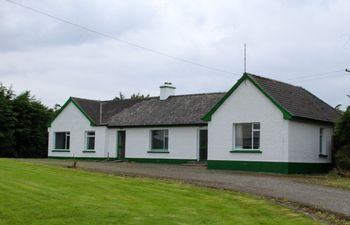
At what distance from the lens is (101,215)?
1094 centimetres

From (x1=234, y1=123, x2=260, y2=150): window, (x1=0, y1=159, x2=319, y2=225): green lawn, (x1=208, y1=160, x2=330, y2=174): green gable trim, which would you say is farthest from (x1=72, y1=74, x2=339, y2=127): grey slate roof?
(x1=0, y1=159, x2=319, y2=225): green lawn

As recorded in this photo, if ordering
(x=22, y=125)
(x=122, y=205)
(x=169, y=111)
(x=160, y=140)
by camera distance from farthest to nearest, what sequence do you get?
(x=22, y=125) < (x=169, y=111) < (x=160, y=140) < (x=122, y=205)

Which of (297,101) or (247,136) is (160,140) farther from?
(297,101)

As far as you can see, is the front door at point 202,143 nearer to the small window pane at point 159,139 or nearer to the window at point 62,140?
the small window pane at point 159,139

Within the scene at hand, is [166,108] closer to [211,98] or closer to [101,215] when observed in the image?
[211,98]

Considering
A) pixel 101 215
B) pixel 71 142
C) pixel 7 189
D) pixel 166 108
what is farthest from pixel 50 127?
pixel 101 215

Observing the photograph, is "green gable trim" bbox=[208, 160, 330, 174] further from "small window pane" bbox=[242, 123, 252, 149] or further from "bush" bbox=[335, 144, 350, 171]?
"bush" bbox=[335, 144, 350, 171]

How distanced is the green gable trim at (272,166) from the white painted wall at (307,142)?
29 cm

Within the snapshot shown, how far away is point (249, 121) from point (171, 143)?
26.1ft

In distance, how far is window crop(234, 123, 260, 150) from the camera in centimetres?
2741

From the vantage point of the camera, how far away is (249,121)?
27469 mm

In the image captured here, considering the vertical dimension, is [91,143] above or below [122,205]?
above

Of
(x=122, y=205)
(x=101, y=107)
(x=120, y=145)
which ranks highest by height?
(x=101, y=107)

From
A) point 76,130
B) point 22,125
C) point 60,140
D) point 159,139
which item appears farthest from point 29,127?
point 159,139
